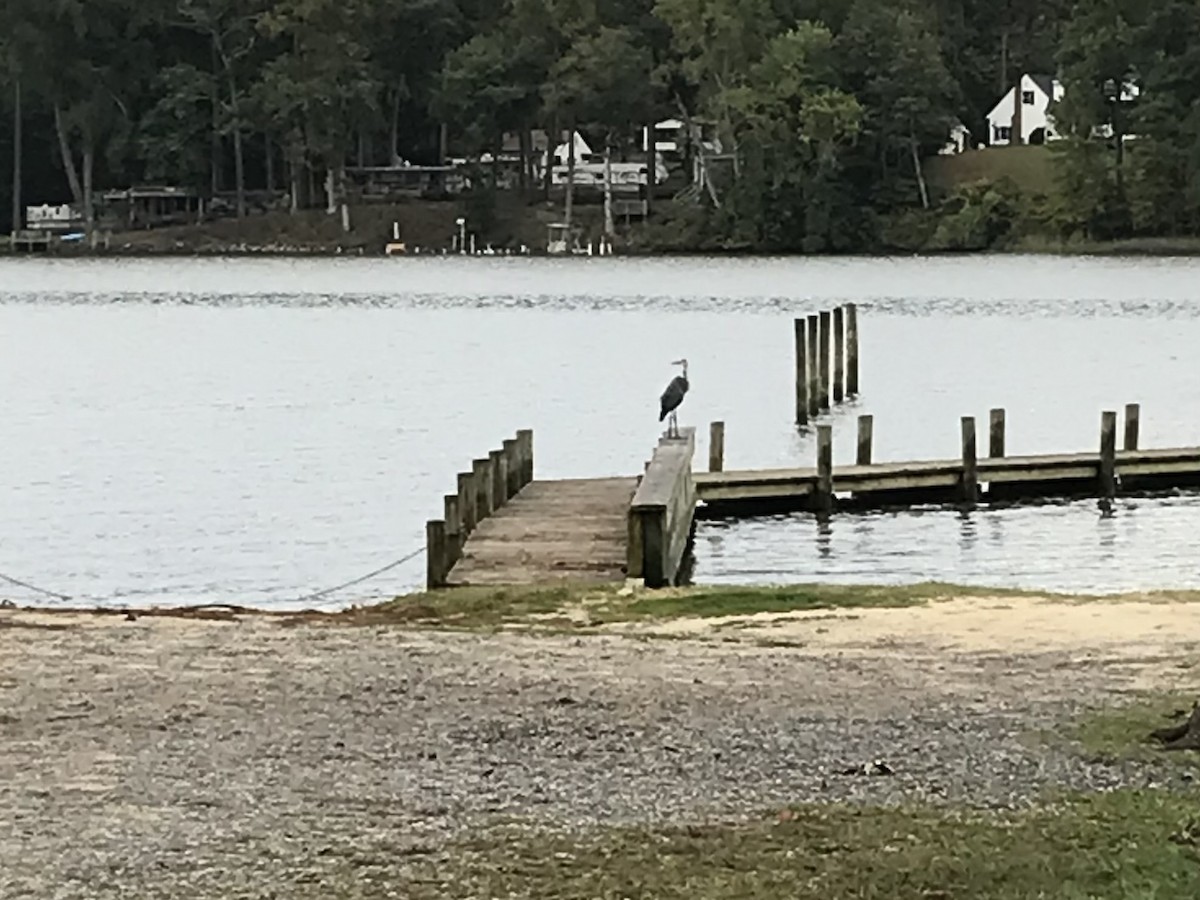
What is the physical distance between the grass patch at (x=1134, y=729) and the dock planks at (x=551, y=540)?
8246mm

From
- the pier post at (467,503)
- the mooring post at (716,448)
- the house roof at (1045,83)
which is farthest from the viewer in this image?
the house roof at (1045,83)

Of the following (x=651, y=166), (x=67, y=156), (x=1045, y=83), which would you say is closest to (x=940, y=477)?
(x=651, y=166)

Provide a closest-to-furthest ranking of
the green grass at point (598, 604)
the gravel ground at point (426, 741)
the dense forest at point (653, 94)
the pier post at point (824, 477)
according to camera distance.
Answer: the gravel ground at point (426, 741) → the green grass at point (598, 604) → the pier post at point (824, 477) → the dense forest at point (653, 94)

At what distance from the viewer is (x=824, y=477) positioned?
32.7 metres

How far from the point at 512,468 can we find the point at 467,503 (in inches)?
175

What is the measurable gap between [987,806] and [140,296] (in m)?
99.7

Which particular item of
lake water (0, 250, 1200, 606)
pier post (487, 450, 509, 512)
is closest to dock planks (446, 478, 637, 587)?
pier post (487, 450, 509, 512)

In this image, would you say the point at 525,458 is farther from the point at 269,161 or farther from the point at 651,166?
the point at 269,161

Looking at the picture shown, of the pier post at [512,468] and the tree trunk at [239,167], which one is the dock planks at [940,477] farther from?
the tree trunk at [239,167]

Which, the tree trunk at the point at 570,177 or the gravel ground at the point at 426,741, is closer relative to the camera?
the gravel ground at the point at 426,741

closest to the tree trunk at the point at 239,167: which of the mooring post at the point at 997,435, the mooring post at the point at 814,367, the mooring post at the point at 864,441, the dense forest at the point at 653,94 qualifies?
the dense forest at the point at 653,94

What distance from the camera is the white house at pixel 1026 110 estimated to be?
140 meters

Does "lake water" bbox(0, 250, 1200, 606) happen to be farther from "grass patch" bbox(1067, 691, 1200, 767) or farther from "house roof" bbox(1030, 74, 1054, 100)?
"house roof" bbox(1030, 74, 1054, 100)

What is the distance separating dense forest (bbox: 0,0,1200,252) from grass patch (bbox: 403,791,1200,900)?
110998 millimetres
